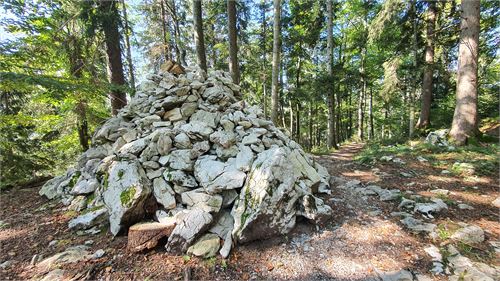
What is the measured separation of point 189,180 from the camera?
159 inches

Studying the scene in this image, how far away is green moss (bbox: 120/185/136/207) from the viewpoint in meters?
3.49

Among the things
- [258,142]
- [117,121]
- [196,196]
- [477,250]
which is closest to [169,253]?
[196,196]

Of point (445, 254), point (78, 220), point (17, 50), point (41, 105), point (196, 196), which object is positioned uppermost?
point (17, 50)

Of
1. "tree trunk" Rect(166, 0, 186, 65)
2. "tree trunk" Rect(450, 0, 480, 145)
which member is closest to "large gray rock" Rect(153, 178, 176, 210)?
"tree trunk" Rect(166, 0, 186, 65)

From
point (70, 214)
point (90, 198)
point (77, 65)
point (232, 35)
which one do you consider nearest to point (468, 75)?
point (232, 35)

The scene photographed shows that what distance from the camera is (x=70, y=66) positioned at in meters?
7.17

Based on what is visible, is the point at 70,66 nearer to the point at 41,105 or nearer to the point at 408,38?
the point at 41,105

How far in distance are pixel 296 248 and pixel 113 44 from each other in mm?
8076

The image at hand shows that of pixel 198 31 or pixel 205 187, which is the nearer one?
pixel 205 187

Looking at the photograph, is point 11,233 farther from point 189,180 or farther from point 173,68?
point 173,68

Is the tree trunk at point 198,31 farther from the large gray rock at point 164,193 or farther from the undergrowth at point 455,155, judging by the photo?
the undergrowth at point 455,155

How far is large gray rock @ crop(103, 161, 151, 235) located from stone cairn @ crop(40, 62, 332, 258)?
0.02 meters

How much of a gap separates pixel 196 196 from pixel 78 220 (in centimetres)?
201

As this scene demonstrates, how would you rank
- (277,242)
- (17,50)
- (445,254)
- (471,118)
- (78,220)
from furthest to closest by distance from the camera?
1. (471,118)
2. (17,50)
3. (78,220)
4. (277,242)
5. (445,254)
